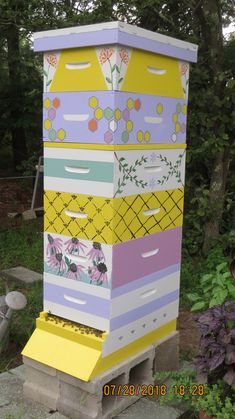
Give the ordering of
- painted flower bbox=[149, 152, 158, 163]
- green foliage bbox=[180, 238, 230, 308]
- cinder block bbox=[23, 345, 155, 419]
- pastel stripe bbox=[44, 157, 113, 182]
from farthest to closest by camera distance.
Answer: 1. green foliage bbox=[180, 238, 230, 308]
2. painted flower bbox=[149, 152, 158, 163]
3. cinder block bbox=[23, 345, 155, 419]
4. pastel stripe bbox=[44, 157, 113, 182]

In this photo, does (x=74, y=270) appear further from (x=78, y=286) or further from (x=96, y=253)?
(x=96, y=253)

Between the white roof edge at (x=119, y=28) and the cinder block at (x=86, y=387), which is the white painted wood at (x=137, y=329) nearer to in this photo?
the cinder block at (x=86, y=387)

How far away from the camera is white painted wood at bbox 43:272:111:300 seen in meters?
2.63

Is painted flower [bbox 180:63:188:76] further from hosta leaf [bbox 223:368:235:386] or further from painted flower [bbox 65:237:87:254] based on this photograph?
hosta leaf [bbox 223:368:235:386]


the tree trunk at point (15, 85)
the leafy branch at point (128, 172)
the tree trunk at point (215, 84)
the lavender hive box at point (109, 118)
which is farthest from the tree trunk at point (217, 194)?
the tree trunk at point (15, 85)

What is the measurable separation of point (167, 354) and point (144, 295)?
0.54 m

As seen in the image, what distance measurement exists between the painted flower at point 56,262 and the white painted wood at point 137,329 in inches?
18.7

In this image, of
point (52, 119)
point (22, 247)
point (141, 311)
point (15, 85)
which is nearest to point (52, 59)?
point (52, 119)

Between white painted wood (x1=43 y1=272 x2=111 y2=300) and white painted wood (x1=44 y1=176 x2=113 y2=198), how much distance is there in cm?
51

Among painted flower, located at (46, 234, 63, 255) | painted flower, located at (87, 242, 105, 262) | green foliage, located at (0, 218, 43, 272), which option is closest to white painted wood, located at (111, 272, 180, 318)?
painted flower, located at (87, 242, 105, 262)

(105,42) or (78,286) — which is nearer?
(105,42)

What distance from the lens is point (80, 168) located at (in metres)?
2.66

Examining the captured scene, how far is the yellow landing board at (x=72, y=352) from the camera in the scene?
8.64 ft

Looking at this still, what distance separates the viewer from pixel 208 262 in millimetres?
5238
